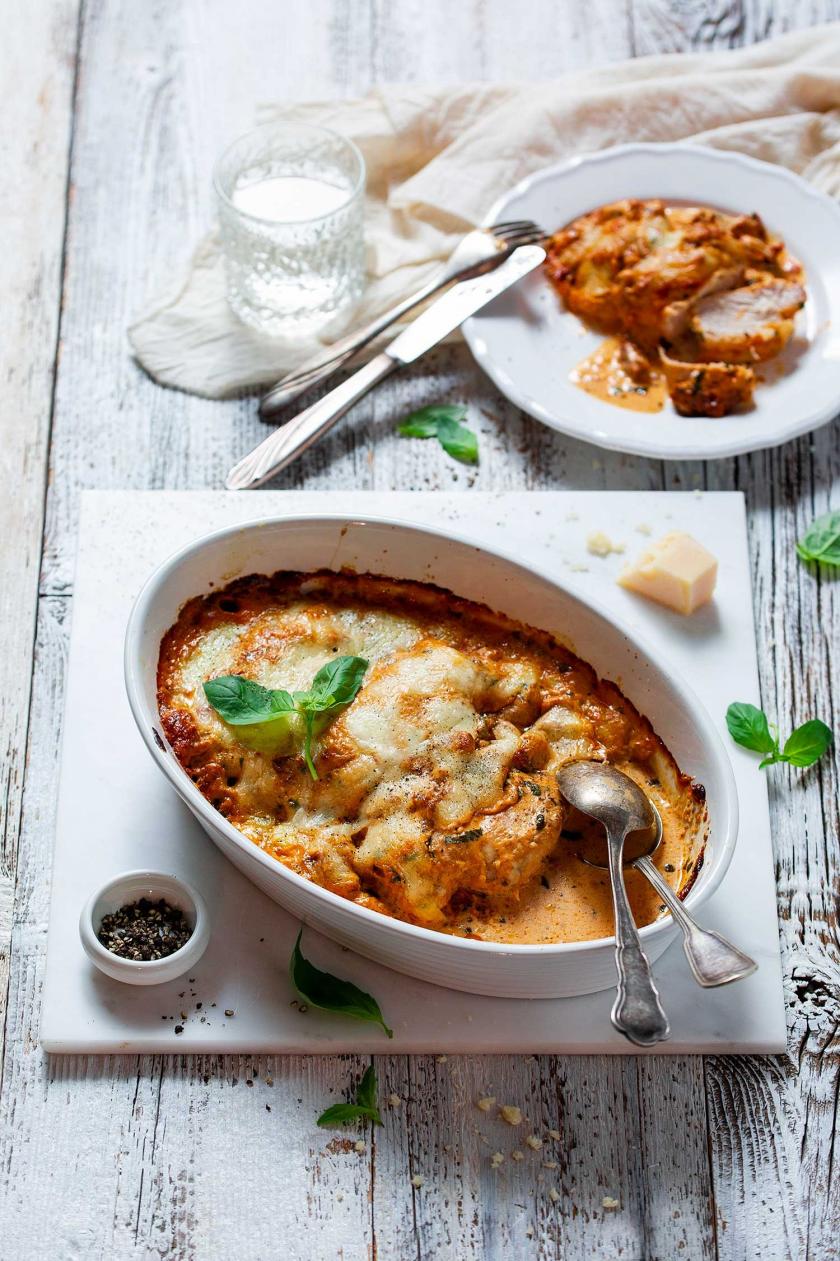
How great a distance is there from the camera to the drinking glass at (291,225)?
3344 millimetres

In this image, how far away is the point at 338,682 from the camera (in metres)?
2.46

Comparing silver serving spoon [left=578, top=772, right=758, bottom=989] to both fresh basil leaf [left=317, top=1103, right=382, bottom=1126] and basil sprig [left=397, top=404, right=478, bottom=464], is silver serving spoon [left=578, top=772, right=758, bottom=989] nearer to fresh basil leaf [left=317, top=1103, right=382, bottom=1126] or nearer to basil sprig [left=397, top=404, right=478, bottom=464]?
fresh basil leaf [left=317, top=1103, right=382, bottom=1126]

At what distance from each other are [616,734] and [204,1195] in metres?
1.12

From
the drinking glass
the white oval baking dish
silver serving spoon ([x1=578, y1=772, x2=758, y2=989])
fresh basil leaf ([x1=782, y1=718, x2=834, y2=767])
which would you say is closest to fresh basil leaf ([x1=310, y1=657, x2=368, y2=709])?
the white oval baking dish

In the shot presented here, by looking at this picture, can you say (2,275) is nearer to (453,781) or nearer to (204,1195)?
(453,781)

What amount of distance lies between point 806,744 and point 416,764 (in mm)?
939

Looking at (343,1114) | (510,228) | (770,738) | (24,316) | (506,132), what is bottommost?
(343,1114)

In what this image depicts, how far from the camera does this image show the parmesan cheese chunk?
292 cm

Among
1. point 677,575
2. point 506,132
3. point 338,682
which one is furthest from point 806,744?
point 506,132

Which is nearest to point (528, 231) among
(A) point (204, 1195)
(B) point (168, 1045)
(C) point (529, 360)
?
(C) point (529, 360)

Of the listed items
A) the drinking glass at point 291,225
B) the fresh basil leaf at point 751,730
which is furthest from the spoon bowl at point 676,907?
the drinking glass at point 291,225

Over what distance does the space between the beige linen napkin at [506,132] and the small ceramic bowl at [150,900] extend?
1.60 meters

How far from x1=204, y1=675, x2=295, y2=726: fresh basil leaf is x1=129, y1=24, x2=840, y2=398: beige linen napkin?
1402 millimetres

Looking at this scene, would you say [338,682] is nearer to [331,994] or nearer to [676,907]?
[331,994]
